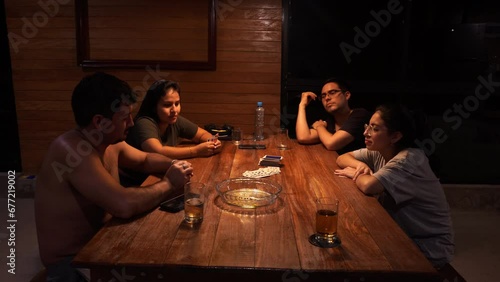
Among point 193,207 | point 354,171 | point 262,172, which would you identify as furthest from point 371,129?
point 193,207

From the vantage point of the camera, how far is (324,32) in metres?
3.88

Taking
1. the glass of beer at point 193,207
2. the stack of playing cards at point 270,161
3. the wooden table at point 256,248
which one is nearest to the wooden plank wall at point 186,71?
the stack of playing cards at point 270,161

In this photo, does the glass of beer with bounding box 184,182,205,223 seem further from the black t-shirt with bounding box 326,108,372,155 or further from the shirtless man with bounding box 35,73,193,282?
the black t-shirt with bounding box 326,108,372,155

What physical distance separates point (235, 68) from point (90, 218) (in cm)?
223

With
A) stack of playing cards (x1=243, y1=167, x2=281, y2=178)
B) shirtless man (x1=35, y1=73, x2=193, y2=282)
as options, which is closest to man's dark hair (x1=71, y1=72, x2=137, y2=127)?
shirtless man (x1=35, y1=73, x2=193, y2=282)

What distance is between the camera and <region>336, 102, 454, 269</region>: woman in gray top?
6.36 ft

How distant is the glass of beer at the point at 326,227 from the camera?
1437 millimetres

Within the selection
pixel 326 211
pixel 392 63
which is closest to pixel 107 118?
pixel 326 211

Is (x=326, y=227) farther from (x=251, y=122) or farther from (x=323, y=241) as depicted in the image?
(x=251, y=122)

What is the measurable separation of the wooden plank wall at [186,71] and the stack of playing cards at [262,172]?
1.46 metres

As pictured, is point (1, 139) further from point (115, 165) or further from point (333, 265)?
point (333, 265)

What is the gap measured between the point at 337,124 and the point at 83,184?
6.88ft

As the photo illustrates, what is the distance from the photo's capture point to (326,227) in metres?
1.47

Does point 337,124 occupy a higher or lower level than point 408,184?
higher
